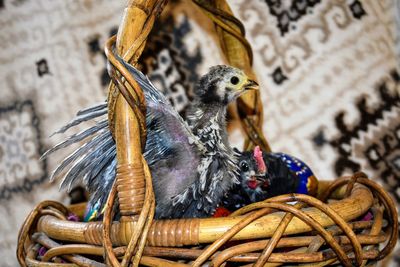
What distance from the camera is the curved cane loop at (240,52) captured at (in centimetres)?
70

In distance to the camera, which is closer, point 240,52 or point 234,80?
point 234,80

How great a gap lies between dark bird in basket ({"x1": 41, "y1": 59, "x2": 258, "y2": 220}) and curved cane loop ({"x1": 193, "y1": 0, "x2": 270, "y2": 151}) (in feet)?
0.57

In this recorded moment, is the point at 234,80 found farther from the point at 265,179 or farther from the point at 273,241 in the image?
the point at 273,241

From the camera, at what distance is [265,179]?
562 millimetres

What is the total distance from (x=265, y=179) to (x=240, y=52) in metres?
0.29

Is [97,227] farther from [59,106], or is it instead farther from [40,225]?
[59,106]

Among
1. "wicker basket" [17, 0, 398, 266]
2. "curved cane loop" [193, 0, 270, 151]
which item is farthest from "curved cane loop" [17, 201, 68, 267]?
"curved cane loop" [193, 0, 270, 151]

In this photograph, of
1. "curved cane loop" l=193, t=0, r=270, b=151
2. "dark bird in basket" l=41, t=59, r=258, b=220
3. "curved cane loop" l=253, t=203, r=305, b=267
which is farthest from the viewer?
"curved cane loop" l=193, t=0, r=270, b=151

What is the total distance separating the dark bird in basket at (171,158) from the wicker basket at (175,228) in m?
0.05

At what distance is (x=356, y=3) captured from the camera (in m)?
1.03

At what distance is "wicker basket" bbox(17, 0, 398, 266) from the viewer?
382mm

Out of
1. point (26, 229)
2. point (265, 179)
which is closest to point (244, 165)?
point (265, 179)

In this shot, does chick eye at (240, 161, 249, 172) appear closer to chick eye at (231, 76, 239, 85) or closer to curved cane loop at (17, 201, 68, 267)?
chick eye at (231, 76, 239, 85)

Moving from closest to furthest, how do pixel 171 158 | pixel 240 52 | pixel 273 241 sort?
pixel 273 241, pixel 171 158, pixel 240 52
